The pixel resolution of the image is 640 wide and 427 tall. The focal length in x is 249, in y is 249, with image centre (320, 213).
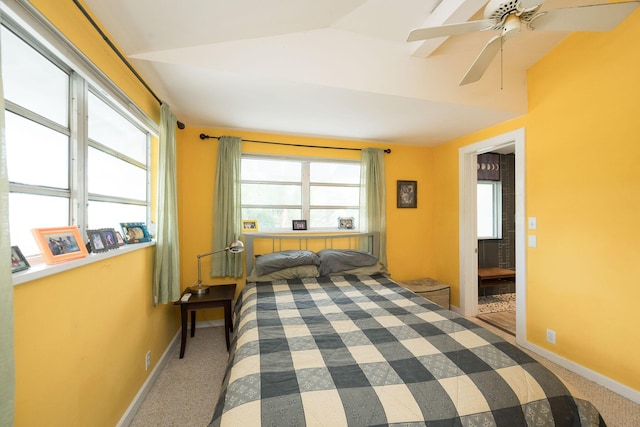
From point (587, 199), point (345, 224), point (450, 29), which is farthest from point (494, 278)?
point (450, 29)

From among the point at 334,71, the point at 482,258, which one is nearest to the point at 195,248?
the point at 334,71

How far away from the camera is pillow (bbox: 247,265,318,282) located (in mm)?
2740

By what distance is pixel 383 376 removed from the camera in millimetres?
1180

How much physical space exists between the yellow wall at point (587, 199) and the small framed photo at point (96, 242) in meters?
3.60

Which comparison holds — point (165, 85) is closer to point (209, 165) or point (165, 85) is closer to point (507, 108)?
point (209, 165)

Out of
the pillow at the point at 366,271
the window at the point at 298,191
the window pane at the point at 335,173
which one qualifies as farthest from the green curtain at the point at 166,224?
the window pane at the point at 335,173

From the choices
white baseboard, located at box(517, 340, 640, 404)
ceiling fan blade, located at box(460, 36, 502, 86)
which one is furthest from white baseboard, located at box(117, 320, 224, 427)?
white baseboard, located at box(517, 340, 640, 404)

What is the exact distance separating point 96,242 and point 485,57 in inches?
98.5

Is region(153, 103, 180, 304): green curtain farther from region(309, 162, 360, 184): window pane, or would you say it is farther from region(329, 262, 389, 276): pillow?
region(309, 162, 360, 184): window pane

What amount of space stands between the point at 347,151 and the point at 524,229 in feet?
7.29

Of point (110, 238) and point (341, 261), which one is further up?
point (110, 238)

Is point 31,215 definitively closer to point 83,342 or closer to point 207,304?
point 83,342

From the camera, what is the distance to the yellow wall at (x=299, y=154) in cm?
303

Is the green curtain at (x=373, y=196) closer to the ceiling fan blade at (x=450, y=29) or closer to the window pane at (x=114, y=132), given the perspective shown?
the ceiling fan blade at (x=450, y=29)
